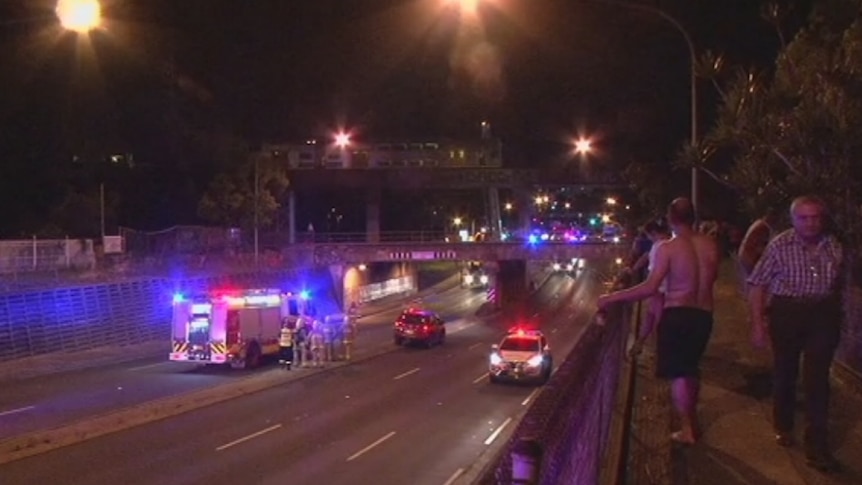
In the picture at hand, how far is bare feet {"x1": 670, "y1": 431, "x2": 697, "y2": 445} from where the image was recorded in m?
7.28

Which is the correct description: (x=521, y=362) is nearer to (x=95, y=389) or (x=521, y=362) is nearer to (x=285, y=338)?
(x=285, y=338)

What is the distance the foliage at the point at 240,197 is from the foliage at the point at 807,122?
167ft

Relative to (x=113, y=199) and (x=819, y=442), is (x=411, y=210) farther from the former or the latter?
(x=819, y=442)

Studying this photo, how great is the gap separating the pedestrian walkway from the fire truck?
77.1ft

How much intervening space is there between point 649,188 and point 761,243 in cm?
2090

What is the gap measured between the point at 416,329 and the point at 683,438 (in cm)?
3746

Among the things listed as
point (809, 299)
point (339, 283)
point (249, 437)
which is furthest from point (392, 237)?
point (809, 299)

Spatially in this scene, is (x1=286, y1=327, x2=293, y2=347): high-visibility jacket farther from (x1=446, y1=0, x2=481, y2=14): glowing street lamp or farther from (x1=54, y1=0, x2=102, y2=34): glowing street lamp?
(x1=54, y1=0, x2=102, y2=34): glowing street lamp

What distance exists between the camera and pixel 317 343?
116 feet

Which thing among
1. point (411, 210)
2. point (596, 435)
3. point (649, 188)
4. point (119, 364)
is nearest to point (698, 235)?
point (596, 435)

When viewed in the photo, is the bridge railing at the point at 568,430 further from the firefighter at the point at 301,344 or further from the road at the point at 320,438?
the firefighter at the point at 301,344

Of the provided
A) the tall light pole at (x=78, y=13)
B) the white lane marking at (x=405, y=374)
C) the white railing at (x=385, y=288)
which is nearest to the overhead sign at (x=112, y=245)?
the white lane marking at (x=405, y=374)

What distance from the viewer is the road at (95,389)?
898 inches

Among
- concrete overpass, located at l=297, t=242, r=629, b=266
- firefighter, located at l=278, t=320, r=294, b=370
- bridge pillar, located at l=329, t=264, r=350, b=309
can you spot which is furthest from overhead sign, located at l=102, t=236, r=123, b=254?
bridge pillar, located at l=329, t=264, r=350, b=309
